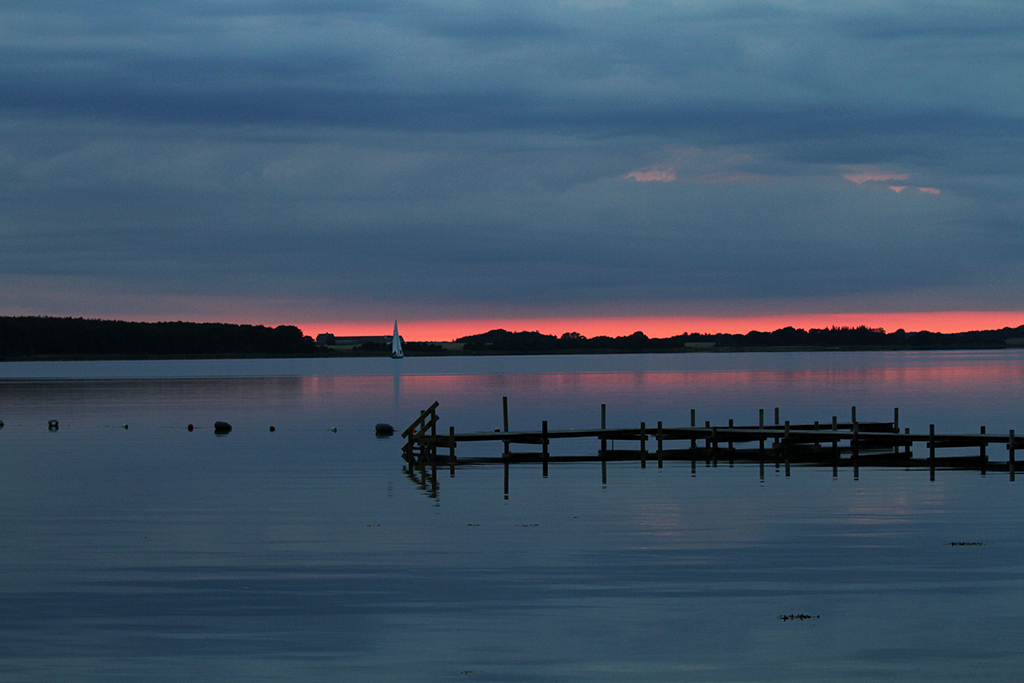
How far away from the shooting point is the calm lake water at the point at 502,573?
18.7 meters

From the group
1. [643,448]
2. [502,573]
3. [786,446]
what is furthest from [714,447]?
[502,573]

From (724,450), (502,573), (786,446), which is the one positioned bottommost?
(502,573)

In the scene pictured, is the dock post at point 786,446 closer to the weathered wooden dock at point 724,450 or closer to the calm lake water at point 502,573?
the weathered wooden dock at point 724,450

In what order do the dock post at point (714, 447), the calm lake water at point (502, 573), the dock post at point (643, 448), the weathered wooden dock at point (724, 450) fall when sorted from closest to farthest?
the calm lake water at point (502, 573) < the weathered wooden dock at point (724, 450) < the dock post at point (643, 448) < the dock post at point (714, 447)

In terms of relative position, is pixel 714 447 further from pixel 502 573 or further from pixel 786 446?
pixel 502 573

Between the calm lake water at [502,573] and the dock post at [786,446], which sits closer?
the calm lake water at [502,573]

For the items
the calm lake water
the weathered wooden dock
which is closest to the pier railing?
the weathered wooden dock

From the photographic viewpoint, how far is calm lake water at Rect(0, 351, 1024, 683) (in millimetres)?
18688

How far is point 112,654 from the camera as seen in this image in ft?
62.7

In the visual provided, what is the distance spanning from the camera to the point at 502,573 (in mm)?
25781

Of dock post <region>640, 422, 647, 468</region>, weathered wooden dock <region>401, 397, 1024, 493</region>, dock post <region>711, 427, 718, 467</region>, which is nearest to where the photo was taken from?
weathered wooden dock <region>401, 397, 1024, 493</region>

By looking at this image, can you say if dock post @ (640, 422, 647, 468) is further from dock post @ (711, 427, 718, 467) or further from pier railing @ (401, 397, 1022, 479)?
dock post @ (711, 427, 718, 467)

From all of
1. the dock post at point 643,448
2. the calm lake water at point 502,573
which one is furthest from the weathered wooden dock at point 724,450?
the calm lake water at point 502,573

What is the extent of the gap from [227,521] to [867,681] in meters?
22.7
